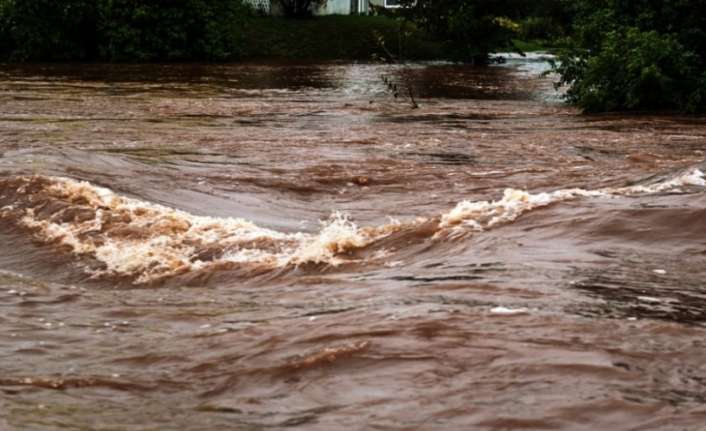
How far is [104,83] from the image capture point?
2783 cm

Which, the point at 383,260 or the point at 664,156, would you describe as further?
the point at 664,156

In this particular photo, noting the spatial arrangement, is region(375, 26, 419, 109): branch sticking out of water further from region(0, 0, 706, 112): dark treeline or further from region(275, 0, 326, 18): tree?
region(275, 0, 326, 18): tree

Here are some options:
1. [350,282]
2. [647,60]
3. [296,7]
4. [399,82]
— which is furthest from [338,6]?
[350,282]

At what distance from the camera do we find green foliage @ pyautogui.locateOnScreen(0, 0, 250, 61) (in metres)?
38.3

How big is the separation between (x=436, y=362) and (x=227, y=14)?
1525 inches

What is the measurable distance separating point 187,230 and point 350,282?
98.7 inches

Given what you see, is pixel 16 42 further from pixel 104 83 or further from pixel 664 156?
pixel 664 156

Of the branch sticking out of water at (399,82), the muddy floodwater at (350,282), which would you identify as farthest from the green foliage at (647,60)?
the muddy floodwater at (350,282)

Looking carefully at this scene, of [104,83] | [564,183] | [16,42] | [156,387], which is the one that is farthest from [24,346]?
[16,42]

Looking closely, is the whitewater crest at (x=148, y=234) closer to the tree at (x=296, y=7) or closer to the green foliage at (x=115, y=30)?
the green foliage at (x=115, y=30)

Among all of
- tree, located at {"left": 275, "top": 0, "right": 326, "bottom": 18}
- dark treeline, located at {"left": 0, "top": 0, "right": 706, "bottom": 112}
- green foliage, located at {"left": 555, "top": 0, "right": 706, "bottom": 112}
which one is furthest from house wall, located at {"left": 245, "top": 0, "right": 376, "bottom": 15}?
green foliage, located at {"left": 555, "top": 0, "right": 706, "bottom": 112}

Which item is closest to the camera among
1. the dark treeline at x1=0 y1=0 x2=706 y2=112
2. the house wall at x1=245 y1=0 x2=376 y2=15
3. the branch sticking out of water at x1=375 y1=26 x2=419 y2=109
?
the dark treeline at x1=0 y1=0 x2=706 y2=112

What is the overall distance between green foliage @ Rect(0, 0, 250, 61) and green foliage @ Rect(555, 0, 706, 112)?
20904 mm

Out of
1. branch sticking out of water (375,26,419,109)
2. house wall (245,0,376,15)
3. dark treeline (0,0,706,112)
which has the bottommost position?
branch sticking out of water (375,26,419,109)
